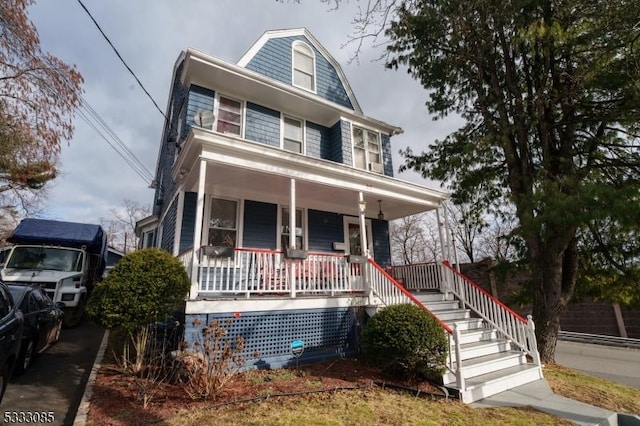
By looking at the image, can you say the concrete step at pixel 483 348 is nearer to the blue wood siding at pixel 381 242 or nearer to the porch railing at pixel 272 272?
the porch railing at pixel 272 272

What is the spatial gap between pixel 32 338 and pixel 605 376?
12.5 m

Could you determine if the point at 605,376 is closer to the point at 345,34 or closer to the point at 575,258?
the point at 575,258

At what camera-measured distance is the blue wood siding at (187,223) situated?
8.36 metres

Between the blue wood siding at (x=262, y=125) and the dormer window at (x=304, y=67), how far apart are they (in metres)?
1.98

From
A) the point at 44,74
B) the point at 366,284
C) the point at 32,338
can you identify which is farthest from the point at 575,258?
the point at 44,74

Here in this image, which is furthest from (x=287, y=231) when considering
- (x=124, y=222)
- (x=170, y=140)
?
(x=124, y=222)

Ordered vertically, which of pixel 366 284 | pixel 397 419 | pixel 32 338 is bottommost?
pixel 397 419

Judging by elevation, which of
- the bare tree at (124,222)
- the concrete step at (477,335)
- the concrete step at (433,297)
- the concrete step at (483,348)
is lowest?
the concrete step at (483,348)

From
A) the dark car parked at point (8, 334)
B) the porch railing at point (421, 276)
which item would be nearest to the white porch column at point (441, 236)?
the porch railing at point (421, 276)

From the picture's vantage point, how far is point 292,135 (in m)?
10.9

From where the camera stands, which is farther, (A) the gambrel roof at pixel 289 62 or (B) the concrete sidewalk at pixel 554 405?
(A) the gambrel roof at pixel 289 62

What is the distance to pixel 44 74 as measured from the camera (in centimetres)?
1095

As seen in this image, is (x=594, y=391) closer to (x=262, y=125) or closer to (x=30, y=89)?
(x=262, y=125)

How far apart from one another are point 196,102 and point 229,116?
1.02 metres
